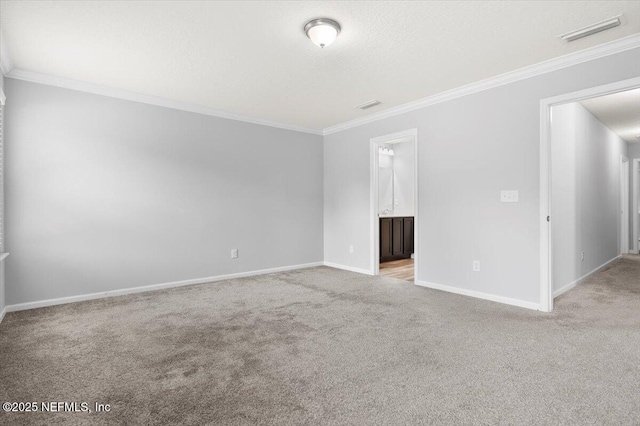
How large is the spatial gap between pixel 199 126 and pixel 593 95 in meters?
4.62

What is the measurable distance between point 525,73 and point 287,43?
251 cm

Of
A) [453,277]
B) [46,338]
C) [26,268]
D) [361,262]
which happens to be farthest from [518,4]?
[26,268]

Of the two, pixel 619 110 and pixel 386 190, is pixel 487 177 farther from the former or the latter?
pixel 386 190

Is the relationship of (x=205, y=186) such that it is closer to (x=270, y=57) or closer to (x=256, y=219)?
(x=256, y=219)

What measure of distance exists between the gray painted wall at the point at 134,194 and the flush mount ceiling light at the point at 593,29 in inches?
158

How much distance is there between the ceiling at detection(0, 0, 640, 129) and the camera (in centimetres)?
245

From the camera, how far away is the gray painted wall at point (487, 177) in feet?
11.4

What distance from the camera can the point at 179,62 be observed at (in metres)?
3.33

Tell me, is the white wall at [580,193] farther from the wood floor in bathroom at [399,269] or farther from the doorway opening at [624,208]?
the wood floor in bathroom at [399,269]

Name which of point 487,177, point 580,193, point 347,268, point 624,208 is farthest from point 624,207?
point 347,268

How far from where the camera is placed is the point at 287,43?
9.68 ft

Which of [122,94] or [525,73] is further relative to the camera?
[122,94]

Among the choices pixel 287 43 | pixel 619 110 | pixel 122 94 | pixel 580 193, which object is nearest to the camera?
pixel 287 43

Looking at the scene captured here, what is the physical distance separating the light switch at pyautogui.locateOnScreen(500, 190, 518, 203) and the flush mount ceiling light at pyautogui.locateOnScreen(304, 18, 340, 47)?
250 centimetres
